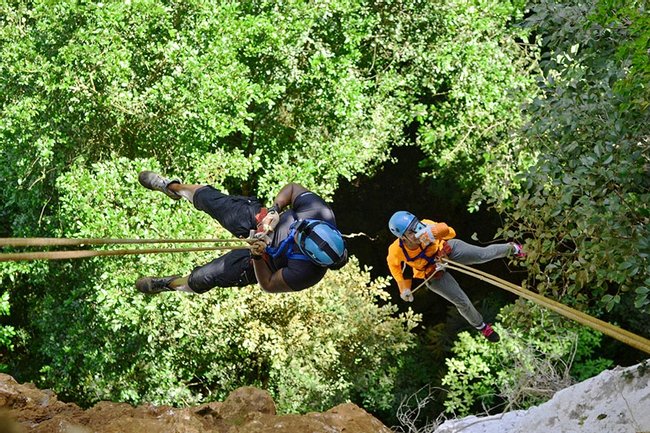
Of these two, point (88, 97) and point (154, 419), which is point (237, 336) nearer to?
point (88, 97)

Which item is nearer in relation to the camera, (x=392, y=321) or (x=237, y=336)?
(x=237, y=336)

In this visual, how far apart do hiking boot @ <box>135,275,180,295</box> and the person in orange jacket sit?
1611 mm

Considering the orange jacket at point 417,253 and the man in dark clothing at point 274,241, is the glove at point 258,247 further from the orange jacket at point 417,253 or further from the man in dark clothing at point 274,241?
the orange jacket at point 417,253

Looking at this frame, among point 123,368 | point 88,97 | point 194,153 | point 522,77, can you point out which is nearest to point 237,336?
point 123,368

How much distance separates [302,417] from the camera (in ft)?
18.9

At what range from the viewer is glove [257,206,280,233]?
5.91 meters

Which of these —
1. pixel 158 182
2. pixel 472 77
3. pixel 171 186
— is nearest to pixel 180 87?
pixel 158 182

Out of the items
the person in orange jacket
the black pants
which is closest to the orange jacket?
the person in orange jacket

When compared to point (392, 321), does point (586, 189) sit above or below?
above

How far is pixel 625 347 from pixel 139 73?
7.81m

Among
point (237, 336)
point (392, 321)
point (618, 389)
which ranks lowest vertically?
point (392, 321)

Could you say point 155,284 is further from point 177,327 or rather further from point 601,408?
point 177,327

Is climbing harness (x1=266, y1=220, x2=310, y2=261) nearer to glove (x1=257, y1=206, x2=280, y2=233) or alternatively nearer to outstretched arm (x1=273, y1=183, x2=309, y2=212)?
glove (x1=257, y1=206, x2=280, y2=233)

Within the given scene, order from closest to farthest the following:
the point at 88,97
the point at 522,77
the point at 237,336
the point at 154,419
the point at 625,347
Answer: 1. the point at 154,419
2. the point at 88,97
3. the point at 237,336
4. the point at 522,77
5. the point at 625,347
